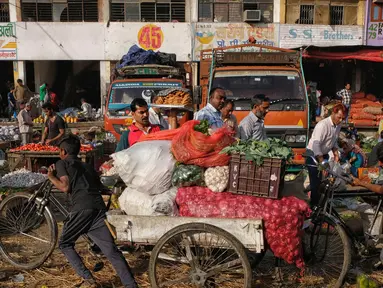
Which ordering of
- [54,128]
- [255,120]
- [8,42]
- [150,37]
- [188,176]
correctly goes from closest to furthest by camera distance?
[188,176]
[255,120]
[54,128]
[8,42]
[150,37]

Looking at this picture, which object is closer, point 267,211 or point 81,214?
point 267,211

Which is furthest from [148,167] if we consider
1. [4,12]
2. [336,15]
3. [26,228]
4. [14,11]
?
[4,12]

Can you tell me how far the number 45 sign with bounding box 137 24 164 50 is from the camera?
19.4m

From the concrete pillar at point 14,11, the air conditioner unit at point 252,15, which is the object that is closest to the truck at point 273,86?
the air conditioner unit at point 252,15

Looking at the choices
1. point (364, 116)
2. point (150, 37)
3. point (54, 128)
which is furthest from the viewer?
point (150, 37)

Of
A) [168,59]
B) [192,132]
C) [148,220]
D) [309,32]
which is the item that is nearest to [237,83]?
[168,59]

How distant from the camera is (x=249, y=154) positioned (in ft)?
11.9

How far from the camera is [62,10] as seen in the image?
770 inches

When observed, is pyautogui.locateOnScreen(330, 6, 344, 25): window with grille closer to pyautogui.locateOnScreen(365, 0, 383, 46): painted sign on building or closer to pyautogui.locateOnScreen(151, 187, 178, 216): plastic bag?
pyautogui.locateOnScreen(365, 0, 383, 46): painted sign on building

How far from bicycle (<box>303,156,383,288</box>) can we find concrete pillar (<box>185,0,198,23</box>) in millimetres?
16282

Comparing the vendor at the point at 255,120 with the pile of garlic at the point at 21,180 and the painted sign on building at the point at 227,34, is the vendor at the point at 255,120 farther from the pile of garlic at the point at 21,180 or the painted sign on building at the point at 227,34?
the painted sign on building at the point at 227,34

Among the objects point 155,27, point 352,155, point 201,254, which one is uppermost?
point 155,27

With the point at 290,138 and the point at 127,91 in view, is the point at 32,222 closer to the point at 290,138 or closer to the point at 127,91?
the point at 290,138

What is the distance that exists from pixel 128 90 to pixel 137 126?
218 inches
